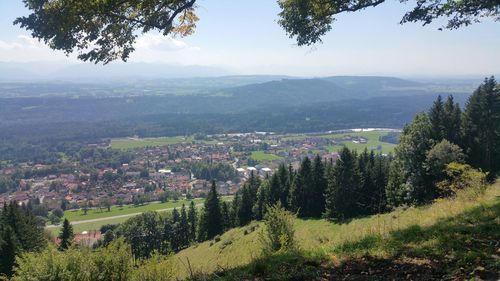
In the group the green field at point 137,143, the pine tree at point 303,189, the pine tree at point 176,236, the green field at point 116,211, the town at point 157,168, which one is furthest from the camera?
the green field at point 137,143

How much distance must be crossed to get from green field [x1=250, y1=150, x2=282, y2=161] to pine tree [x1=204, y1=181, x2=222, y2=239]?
304 feet

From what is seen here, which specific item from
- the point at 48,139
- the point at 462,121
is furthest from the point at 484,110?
the point at 48,139

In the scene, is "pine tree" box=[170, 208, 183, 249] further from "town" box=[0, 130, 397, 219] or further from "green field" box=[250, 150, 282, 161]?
"green field" box=[250, 150, 282, 161]

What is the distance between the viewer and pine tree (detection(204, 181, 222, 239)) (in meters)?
52.0

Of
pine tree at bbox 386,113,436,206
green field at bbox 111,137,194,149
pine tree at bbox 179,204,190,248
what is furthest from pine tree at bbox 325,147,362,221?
green field at bbox 111,137,194,149

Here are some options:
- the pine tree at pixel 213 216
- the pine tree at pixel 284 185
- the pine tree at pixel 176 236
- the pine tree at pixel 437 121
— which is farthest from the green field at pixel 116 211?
the pine tree at pixel 437 121

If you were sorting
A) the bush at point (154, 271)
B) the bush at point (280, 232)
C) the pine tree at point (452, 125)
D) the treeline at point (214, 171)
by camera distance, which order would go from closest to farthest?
the bush at point (154, 271)
the bush at point (280, 232)
the pine tree at point (452, 125)
the treeline at point (214, 171)

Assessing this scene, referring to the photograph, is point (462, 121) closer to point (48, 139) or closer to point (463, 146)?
point (463, 146)

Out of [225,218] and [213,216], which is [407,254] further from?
[225,218]

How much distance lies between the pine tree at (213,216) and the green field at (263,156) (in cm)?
9280

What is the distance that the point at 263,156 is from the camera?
502 ft

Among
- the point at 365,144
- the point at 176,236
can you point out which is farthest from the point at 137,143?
the point at 176,236

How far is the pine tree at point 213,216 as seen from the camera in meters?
52.0

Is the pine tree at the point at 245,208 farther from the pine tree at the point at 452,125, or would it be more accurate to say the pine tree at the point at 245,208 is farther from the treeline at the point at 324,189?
the pine tree at the point at 452,125
